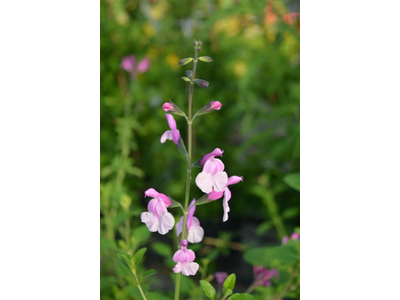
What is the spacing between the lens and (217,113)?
7.11 ft

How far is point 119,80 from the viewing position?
1.88 meters

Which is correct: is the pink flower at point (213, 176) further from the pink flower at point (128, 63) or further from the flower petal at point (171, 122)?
the pink flower at point (128, 63)

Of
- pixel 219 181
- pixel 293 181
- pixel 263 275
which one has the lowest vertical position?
pixel 263 275

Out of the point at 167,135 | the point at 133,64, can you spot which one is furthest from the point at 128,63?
the point at 167,135

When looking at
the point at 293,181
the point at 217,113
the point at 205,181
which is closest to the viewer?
the point at 205,181

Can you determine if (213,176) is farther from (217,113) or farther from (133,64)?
(217,113)

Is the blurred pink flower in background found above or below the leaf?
above

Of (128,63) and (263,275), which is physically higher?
(128,63)

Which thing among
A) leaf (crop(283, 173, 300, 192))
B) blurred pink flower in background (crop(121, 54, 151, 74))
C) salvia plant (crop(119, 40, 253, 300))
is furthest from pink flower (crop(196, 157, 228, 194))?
blurred pink flower in background (crop(121, 54, 151, 74))

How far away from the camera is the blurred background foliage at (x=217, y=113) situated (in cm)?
163

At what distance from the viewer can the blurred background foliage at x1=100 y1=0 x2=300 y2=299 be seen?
1.63m

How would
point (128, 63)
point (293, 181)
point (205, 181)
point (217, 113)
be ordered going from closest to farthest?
point (205, 181) → point (293, 181) → point (128, 63) → point (217, 113)

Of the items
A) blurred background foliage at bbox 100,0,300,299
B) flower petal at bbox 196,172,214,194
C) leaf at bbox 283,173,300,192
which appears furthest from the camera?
blurred background foliage at bbox 100,0,300,299

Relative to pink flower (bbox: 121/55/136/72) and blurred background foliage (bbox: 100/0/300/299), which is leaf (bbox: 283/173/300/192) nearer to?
blurred background foliage (bbox: 100/0/300/299)
